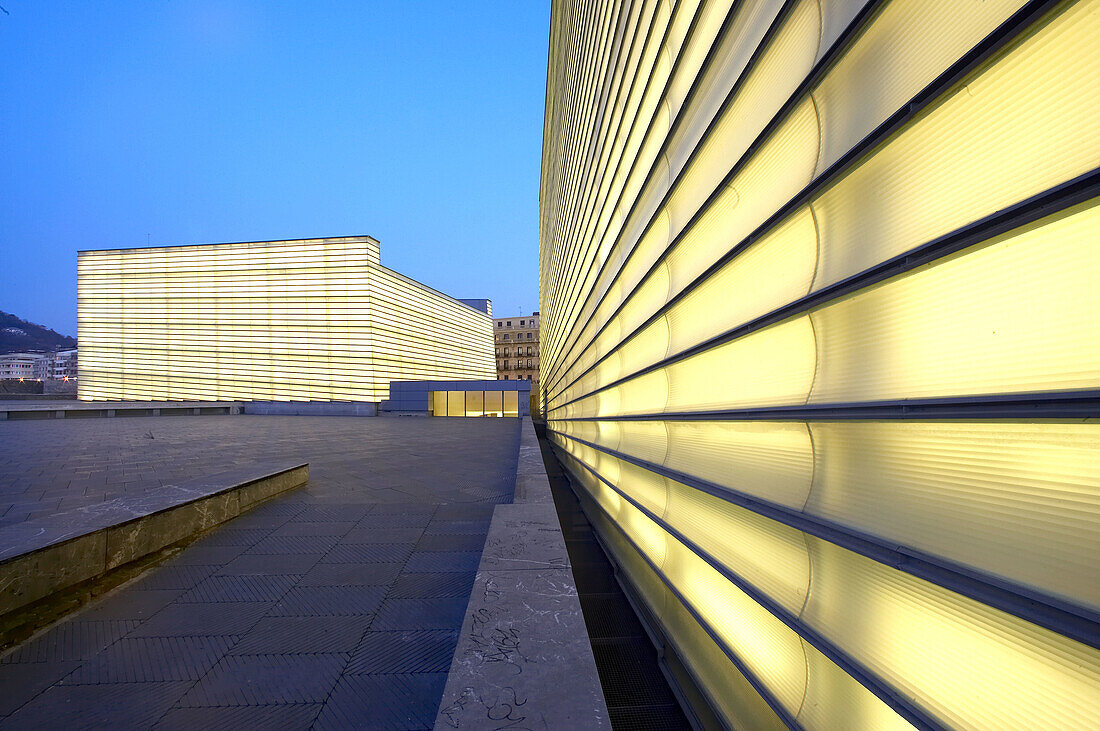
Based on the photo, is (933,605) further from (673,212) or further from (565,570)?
(673,212)

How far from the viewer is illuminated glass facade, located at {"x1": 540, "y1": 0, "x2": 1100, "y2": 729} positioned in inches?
30.0

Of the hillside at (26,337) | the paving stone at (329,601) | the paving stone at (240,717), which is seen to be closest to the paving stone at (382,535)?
the paving stone at (329,601)

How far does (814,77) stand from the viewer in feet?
4.27

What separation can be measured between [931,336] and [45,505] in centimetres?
691

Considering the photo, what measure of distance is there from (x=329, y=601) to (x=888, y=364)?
305 cm

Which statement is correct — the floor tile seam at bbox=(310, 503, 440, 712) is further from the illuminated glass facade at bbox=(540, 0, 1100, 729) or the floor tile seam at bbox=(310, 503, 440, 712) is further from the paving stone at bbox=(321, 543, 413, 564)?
the illuminated glass facade at bbox=(540, 0, 1100, 729)

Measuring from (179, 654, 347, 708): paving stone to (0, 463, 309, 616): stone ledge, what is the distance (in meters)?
1.33

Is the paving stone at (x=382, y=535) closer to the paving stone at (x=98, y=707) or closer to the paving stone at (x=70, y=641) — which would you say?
the paving stone at (x=70, y=641)

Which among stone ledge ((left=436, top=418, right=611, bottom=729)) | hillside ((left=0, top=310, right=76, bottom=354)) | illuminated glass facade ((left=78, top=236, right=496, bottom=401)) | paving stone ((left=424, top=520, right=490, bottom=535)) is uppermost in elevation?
hillside ((left=0, top=310, right=76, bottom=354))

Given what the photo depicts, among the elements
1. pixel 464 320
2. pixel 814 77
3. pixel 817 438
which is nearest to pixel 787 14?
pixel 814 77

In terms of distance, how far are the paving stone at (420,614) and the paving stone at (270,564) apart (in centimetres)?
96

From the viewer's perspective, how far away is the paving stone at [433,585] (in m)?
2.88

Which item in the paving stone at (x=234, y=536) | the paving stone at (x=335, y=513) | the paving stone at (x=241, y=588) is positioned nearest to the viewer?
the paving stone at (x=241, y=588)

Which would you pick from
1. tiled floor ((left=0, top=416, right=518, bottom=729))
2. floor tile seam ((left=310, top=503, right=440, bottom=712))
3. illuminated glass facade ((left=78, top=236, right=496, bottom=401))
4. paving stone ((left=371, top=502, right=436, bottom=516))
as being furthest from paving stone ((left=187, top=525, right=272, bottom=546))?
illuminated glass facade ((left=78, top=236, right=496, bottom=401))
